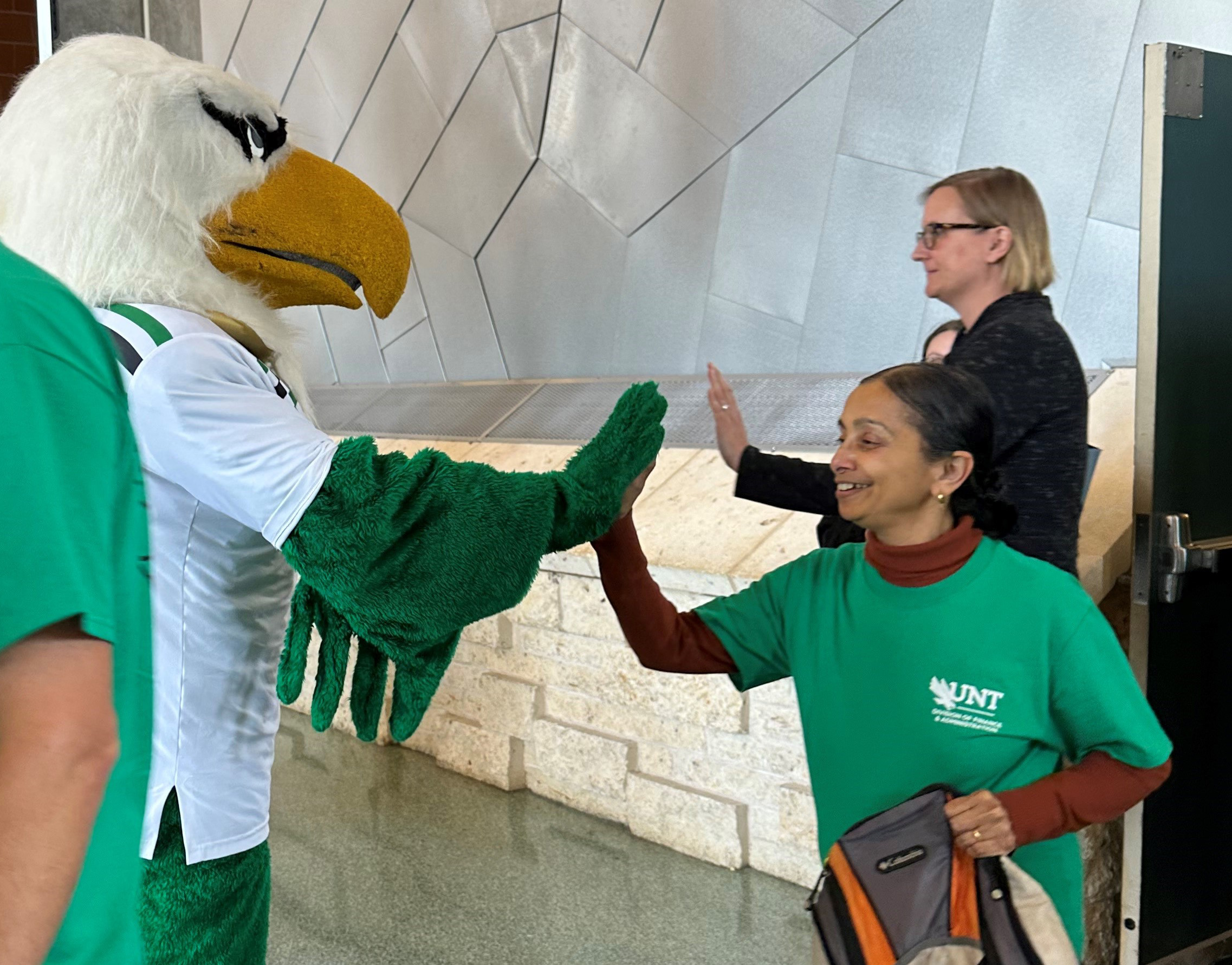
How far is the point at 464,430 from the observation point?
15.3 ft

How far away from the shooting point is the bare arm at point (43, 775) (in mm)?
649

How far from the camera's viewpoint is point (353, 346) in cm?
562

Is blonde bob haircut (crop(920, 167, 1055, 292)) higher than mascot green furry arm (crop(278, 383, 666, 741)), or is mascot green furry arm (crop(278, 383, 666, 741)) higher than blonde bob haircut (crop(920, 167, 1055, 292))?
blonde bob haircut (crop(920, 167, 1055, 292))

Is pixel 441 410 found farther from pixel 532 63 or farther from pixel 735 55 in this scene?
pixel 735 55

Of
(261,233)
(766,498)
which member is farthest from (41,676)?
(766,498)

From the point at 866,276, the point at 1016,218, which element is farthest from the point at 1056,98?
the point at 1016,218

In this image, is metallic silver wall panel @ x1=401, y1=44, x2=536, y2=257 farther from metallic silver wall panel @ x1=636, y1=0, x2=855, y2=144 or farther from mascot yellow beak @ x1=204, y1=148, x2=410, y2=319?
mascot yellow beak @ x1=204, y1=148, x2=410, y2=319

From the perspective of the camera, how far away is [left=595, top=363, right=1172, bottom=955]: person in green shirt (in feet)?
5.22

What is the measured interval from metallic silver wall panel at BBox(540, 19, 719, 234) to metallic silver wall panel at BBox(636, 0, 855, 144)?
0.07 metres

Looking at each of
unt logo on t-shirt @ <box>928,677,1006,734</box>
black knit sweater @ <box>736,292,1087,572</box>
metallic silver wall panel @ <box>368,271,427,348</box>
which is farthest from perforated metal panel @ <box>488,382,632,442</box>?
unt logo on t-shirt @ <box>928,677,1006,734</box>

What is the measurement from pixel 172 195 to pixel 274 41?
4496mm

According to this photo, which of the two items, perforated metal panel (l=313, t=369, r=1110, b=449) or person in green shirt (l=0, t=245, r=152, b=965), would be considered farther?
perforated metal panel (l=313, t=369, r=1110, b=449)

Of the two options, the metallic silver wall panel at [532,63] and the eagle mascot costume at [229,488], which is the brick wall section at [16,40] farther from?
the eagle mascot costume at [229,488]

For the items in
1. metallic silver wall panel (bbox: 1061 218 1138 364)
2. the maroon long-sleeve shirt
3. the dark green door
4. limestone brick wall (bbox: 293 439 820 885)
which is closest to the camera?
the maroon long-sleeve shirt
